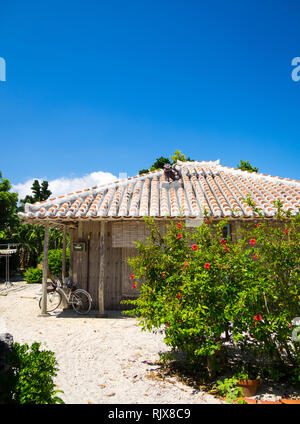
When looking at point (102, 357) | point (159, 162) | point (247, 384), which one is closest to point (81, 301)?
point (102, 357)

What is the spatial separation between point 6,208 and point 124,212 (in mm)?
18219

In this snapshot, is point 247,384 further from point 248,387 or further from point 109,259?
point 109,259

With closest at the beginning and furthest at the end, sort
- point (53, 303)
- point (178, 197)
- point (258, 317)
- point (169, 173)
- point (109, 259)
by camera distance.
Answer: point (258, 317), point (109, 259), point (178, 197), point (53, 303), point (169, 173)

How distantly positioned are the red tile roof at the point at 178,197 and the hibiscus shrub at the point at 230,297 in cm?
304

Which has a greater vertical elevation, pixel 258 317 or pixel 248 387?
pixel 258 317

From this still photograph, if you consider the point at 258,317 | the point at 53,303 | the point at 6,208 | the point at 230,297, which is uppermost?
the point at 6,208

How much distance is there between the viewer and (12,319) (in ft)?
27.6

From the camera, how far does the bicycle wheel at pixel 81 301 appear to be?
9.08 m

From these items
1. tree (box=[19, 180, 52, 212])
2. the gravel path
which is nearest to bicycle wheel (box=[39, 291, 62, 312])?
the gravel path

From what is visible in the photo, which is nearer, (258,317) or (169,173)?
(258,317)

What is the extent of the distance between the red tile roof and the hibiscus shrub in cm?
304

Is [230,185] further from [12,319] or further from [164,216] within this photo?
[12,319]

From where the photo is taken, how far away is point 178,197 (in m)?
9.79
